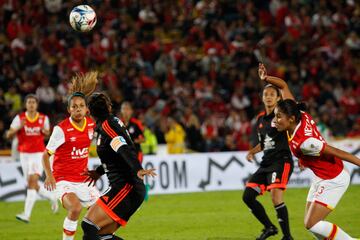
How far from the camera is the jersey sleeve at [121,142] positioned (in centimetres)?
796

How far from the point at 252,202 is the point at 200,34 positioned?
1497 centimetres

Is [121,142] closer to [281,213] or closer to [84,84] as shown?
[84,84]

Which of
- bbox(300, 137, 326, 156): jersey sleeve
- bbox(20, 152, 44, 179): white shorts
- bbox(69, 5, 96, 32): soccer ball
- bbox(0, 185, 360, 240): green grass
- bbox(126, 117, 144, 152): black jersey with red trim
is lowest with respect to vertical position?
bbox(0, 185, 360, 240): green grass

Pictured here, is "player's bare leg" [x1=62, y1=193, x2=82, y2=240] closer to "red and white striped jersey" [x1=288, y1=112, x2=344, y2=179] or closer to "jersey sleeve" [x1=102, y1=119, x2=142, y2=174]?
"jersey sleeve" [x1=102, y1=119, x2=142, y2=174]

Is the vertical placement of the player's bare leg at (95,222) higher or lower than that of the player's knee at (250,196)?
higher

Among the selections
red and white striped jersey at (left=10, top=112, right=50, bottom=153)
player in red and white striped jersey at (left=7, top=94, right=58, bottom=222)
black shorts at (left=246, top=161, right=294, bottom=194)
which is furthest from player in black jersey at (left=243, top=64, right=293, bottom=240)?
red and white striped jersey at (left=10, top=112, right=50, bottom=153)

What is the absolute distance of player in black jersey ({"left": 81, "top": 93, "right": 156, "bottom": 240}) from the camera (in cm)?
805

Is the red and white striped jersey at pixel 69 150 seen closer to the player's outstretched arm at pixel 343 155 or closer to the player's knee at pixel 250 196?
the player's knee at pixel 250 196

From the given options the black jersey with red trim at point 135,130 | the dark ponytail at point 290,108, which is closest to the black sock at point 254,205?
the dark ponytail at point 290,108

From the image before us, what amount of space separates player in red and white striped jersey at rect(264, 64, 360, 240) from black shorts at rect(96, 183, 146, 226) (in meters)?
1.86

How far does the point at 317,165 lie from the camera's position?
28.7 feet

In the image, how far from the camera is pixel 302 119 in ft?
28.6

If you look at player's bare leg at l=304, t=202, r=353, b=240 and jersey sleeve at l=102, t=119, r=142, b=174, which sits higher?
jersey sleeve at l=102, t=119, r=142, b=174

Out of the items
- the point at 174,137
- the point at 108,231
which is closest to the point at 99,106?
the point at 108,231
